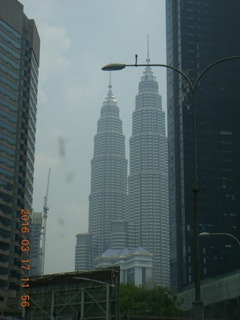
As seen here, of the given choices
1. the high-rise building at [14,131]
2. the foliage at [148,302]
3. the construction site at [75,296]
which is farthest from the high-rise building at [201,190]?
the construction site at [75,296]

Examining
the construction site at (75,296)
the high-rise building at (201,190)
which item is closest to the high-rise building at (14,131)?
the high-rise building at (201,190)

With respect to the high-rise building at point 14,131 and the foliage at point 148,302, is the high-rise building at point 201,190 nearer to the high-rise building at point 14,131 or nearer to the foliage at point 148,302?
the high-rise building at point 14,131

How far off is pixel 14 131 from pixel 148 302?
50417 millimetres

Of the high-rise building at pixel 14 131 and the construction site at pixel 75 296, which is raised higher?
the high-rise building at pixel 14 131

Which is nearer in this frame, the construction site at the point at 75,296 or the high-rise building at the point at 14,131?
the construction site at the point at 75,296

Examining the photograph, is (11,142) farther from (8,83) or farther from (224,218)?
(224,218)

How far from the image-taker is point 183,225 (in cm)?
17975

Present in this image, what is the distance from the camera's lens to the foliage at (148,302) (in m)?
97.7

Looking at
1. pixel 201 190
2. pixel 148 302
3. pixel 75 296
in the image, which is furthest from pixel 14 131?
pixel 75 296

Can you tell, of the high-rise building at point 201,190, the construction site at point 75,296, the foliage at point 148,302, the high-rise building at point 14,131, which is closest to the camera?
the construction site at point 75,296

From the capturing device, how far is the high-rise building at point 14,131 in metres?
118

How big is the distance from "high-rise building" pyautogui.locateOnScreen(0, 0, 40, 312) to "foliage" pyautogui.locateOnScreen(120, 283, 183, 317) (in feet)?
79.2

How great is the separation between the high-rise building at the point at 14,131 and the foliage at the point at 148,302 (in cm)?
2414

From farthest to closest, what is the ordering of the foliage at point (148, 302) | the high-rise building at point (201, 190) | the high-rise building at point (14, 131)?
the high-rise building at point (201, 190)
the high-rise building at point (14, 131)
the foliage at point (148, 302)
